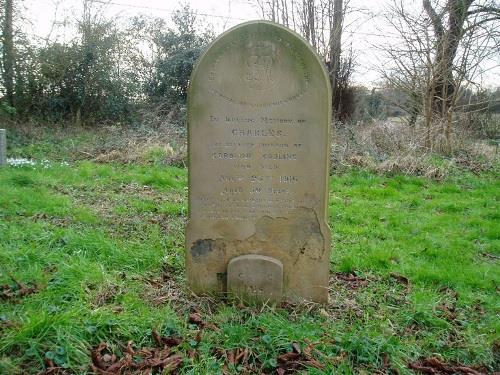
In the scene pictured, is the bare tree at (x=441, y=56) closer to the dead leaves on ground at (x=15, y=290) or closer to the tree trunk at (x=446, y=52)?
the tree trunk at (x=446, y=52)

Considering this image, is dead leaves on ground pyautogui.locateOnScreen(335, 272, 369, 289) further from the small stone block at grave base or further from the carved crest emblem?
the carved crest emblem

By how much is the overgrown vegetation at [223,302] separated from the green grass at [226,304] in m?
0.01

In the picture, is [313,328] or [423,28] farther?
[423,28]

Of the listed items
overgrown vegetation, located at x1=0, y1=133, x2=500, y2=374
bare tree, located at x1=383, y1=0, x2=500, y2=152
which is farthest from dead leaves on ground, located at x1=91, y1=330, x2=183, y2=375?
bare tree, located at x1=383, y1=0, x2=500, y2=152

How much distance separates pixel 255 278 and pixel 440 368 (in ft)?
4.76

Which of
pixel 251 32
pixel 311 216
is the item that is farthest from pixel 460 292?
pixel 251 32

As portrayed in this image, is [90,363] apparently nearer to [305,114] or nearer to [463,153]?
[305,114]

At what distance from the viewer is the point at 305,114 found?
3.52 metres

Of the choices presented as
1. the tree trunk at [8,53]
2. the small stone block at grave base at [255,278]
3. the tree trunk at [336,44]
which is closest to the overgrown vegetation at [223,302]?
the small stone block at grave base at [255,278]

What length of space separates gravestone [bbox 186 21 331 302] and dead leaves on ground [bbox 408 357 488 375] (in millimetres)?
1025

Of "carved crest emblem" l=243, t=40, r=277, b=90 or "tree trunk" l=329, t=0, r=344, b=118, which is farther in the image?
"tree trunk" l=329, t=0, r=344, b=118

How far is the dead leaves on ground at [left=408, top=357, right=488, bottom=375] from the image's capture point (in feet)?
9.16

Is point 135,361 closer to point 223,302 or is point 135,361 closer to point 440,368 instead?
point 223,302

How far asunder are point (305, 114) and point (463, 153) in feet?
28.6
